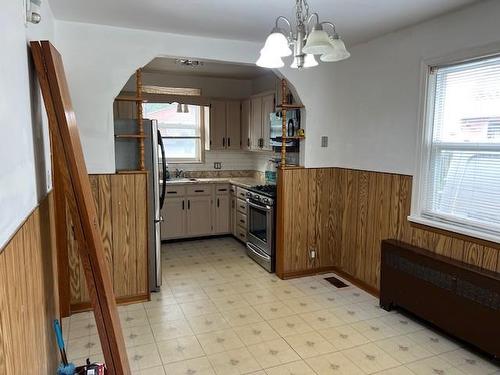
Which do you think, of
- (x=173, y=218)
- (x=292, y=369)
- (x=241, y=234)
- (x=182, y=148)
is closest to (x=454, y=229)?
(x=292, y=369)

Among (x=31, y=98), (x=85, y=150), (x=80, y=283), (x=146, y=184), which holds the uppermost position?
(x=31, y=98)

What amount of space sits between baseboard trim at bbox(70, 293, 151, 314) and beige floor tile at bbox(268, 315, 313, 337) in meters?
1.28

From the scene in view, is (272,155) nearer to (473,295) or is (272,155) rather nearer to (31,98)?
(473,295)

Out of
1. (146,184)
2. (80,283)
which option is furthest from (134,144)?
(80,283)

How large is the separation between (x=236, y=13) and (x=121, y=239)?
2.25m

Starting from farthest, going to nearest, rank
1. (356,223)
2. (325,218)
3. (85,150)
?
1. (325,218)
2. (356,223)
3. (85,150)

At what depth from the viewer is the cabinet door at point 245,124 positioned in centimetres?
590

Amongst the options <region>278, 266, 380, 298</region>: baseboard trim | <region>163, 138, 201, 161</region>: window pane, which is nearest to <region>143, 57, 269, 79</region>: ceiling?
<region>163, 138, 201, 161</region>: window pane

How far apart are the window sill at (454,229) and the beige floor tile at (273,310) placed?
1.40 meters

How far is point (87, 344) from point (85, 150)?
162 cm

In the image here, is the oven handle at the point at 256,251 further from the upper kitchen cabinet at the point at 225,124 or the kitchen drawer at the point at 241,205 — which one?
the upper kitchen cabinet at the point at 225,124

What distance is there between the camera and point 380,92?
144 inches

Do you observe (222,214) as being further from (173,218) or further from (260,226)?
(260,226)

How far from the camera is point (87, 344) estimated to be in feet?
9.30
